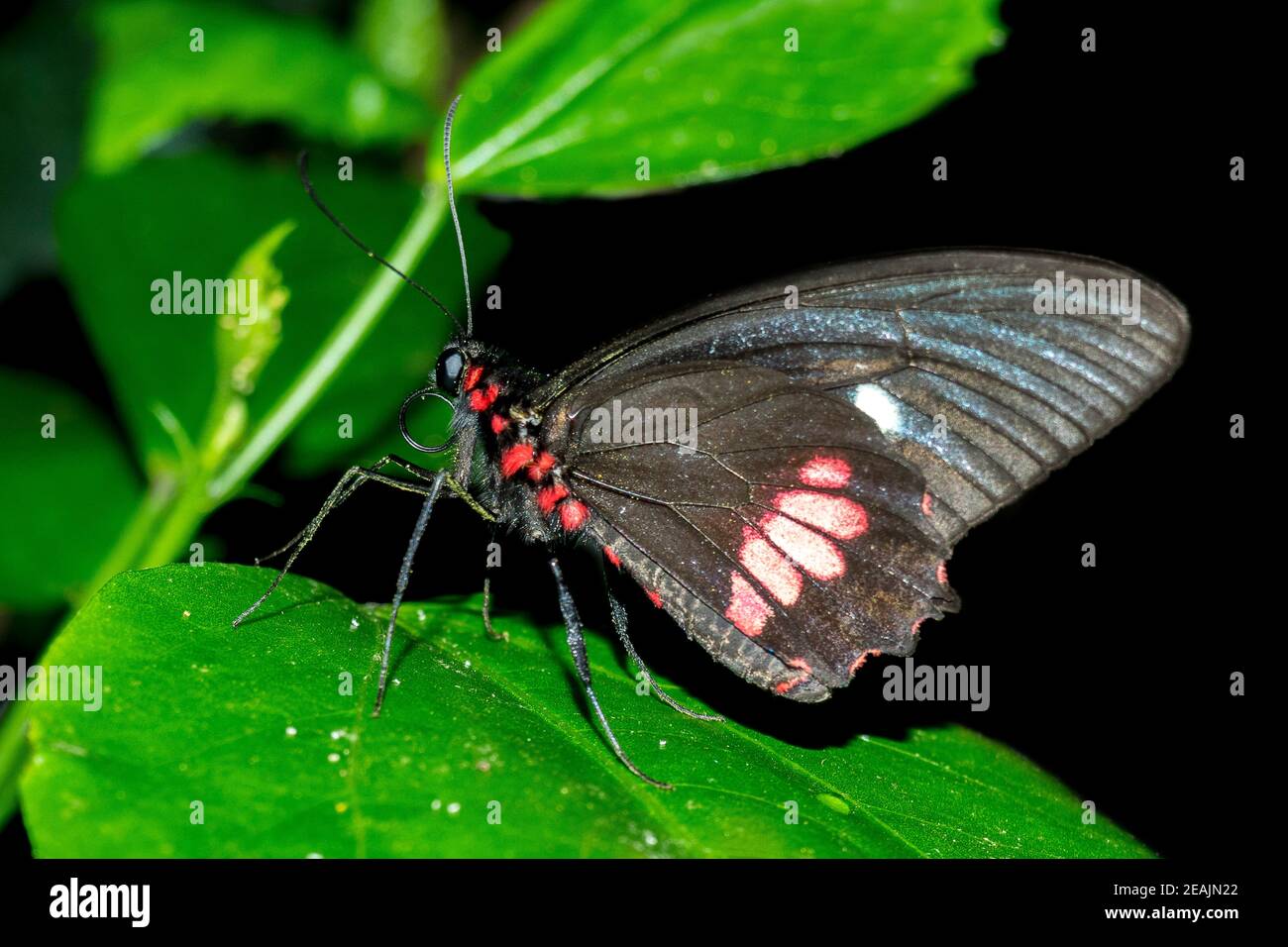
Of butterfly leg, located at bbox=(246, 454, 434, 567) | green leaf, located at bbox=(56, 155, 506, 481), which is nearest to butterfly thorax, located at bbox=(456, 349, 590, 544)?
butterfly leg, located at bbox=(246, 454, 434, 567)

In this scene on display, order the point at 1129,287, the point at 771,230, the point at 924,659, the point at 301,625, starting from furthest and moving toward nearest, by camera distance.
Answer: the point at 771,230, the point at 924,659, the point at 1129,287, the point at 301,625

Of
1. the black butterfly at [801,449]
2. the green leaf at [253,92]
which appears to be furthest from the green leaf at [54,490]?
the black butterfly at [801,449]

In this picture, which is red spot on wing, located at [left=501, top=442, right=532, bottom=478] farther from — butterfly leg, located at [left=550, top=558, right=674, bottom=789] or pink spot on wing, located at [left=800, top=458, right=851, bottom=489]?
pink spot on wing, located at [left=800, top=458, right=851, bottom=489]

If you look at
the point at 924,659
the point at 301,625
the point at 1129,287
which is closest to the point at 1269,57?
the point at 1129,287

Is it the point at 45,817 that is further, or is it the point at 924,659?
the point at 924,659

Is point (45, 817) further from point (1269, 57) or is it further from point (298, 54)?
point (1269, 57)

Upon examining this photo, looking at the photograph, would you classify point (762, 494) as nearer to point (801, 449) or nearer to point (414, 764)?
point (801, 449)

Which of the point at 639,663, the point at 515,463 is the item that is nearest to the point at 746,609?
the point at 639,663
